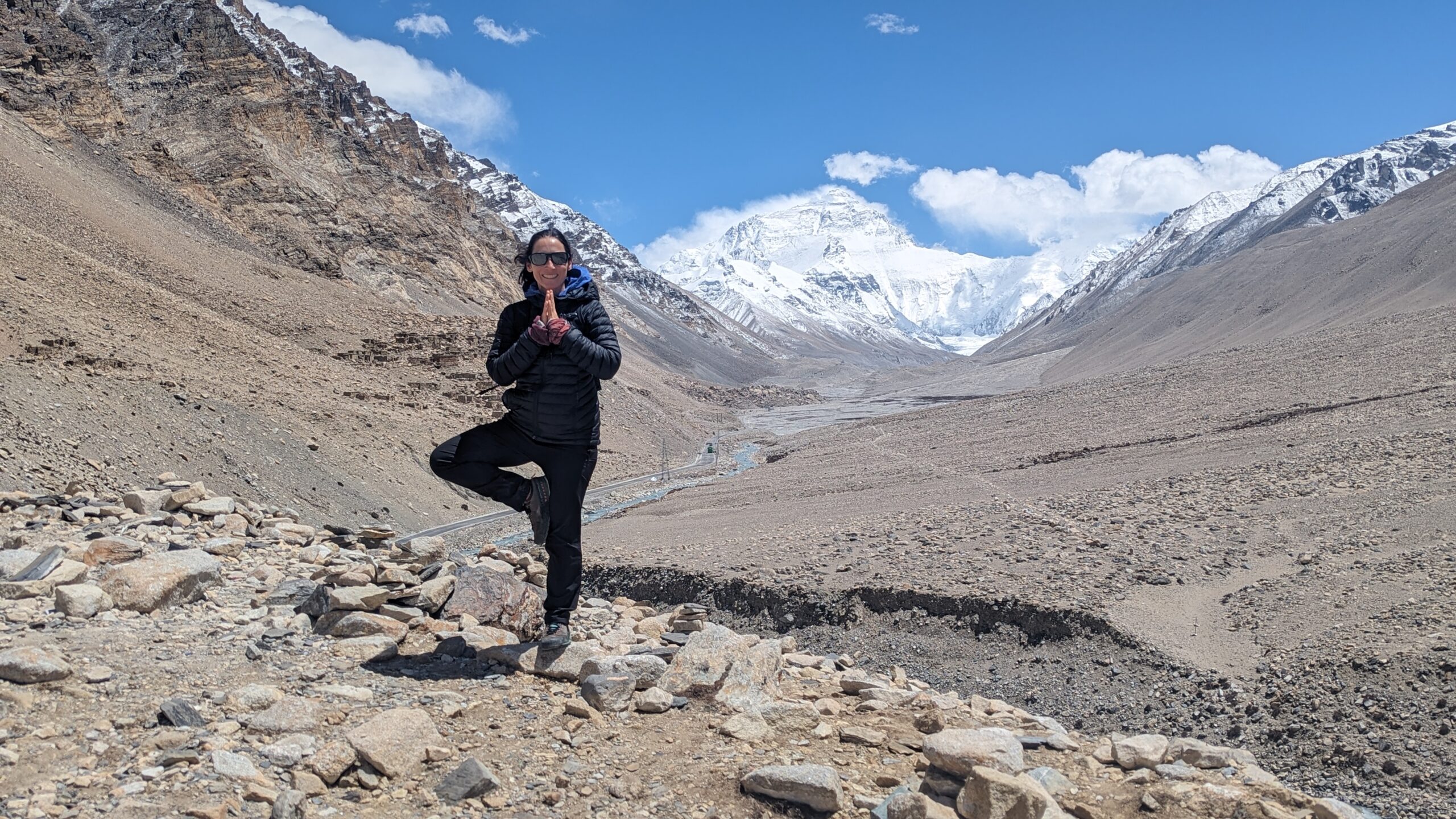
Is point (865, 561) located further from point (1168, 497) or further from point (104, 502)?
point (104, 502)

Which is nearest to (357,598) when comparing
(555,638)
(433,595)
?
(433,595)

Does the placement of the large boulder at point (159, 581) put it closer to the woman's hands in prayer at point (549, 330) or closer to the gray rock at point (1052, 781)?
the woman's hands in prayer at point (549, 330)

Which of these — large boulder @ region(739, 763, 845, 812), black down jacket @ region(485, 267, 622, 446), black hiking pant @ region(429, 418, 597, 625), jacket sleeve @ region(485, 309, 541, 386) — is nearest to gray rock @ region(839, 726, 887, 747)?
large boulder @ region(739, 763, 845, 812)

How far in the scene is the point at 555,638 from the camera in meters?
5.33

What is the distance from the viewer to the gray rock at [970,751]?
4.16 meters

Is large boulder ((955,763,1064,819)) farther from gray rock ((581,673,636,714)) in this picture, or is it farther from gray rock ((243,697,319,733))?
gray rock ((243,697,319,733))

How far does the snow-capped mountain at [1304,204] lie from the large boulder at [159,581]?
5408 inches

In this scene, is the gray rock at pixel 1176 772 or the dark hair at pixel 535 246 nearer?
the gray rock at pixel 1176 772

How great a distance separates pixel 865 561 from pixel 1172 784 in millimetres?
9034

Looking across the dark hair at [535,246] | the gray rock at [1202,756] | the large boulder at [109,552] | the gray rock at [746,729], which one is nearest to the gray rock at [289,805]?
the gray rock at [746,729]

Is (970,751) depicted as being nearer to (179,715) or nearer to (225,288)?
(179,715)

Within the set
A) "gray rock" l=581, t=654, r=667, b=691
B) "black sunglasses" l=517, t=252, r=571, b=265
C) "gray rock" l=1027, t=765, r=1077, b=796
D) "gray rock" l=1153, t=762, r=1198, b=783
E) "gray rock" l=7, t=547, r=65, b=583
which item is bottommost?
"gray rock" l=7, t=547, r=65, b=583

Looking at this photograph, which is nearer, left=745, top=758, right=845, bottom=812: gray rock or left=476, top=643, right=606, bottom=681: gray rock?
left=745, top=758, right=845, bottom=812: gray rock

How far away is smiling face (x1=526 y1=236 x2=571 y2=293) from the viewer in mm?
5152
